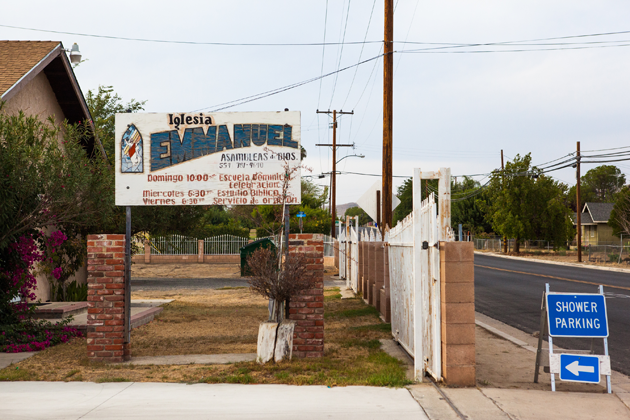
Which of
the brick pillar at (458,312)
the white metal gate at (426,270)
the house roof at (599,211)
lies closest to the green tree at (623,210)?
the house roof at (599,211)

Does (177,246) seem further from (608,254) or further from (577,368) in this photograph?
(577,368)

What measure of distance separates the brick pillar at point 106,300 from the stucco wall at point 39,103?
562 centimetres

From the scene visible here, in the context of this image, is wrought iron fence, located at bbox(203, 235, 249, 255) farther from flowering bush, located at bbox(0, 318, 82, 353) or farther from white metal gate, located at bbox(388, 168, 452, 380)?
white metal gate, located at bbox(388, 168, 452, 380)

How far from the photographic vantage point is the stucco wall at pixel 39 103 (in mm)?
12281

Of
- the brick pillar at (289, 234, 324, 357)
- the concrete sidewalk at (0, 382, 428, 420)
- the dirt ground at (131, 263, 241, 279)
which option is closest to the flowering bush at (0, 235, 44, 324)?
the concrete sidewalk at (0, 382, 428, 420)

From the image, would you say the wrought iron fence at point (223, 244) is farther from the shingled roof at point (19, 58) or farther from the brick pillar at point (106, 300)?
the brick pillar at point (106, 300)

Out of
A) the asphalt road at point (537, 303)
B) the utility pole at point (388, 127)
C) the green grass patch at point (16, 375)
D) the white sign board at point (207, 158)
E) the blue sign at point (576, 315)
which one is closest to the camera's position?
the blue sign at point (576, 315)

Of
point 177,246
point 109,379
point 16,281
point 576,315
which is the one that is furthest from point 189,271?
point 576,315

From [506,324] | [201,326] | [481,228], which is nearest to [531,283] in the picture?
[506,324]

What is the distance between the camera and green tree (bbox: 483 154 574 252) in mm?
49375

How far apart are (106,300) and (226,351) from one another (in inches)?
73.6

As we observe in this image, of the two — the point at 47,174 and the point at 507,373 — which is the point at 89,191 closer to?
the point at 47,174

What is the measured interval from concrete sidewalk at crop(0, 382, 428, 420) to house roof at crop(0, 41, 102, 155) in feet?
21.5

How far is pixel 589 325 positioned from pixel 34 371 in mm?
6677
